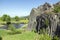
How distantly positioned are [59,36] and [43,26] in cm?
526

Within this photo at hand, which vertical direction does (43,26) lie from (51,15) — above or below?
below

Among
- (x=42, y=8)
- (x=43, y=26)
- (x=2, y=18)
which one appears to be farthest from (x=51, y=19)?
(x=2, y=18)

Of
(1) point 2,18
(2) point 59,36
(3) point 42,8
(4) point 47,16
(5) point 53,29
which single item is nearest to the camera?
(2) point 59,36

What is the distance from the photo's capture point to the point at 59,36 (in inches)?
987

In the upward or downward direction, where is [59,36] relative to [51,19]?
downward

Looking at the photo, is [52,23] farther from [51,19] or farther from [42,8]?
[42,8]

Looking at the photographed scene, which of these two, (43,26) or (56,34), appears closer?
(56,34)

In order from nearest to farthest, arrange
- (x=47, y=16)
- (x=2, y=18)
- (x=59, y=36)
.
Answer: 1. (x=59, y=36)
2. (x=47, y=16)
3. (x=2, y=18)

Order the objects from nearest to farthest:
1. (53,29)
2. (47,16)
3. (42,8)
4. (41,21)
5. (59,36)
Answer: (59,36) → (53,29) → (47,16) → (41,21) → (42,8)

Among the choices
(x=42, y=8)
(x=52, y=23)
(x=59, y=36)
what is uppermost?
→ (x=42, y=8)

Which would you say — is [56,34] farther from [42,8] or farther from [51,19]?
[42,8]

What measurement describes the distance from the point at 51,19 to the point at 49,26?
4.43 feet

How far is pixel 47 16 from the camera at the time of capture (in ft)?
95.3

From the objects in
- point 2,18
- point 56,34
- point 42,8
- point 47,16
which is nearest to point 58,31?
point 56,34
